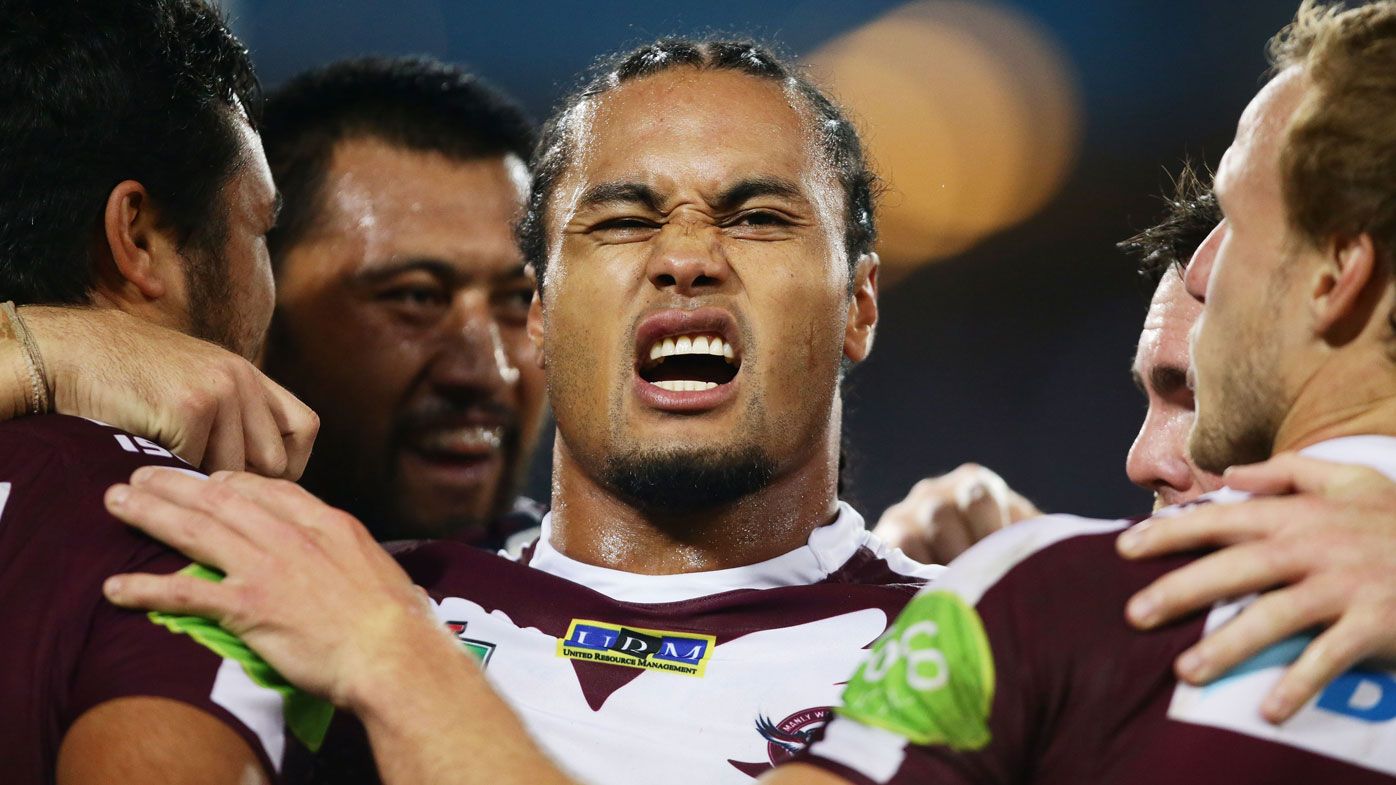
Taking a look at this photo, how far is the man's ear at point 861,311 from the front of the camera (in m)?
2.44

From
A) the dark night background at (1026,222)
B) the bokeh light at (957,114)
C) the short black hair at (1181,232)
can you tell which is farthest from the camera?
the bokeh light at (957,114)

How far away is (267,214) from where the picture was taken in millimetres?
2166

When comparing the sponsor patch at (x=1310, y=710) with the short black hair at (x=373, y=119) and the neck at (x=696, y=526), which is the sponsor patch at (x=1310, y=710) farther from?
the short black hair at (x=373, y=119)

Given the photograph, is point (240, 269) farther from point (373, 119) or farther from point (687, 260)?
point (373, 119)

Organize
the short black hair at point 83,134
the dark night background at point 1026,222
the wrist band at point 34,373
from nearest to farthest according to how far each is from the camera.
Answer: the wrist band at point 34,373 < the short black hair at point 83,134 < the dark night background at point 1026,222

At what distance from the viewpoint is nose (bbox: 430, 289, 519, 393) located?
3.34 m

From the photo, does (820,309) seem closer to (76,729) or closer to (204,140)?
(204,140)

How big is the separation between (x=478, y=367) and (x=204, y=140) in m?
1.41

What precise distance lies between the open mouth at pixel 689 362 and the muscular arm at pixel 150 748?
3.14ft

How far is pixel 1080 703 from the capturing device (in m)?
1.25

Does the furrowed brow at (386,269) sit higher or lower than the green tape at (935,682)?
higher

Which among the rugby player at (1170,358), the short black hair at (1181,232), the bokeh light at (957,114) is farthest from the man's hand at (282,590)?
the bokeh light at (957,114)

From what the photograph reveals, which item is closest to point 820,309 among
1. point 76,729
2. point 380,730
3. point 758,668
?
point 758,668

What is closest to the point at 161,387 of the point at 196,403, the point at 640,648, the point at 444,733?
the point at 196,403
